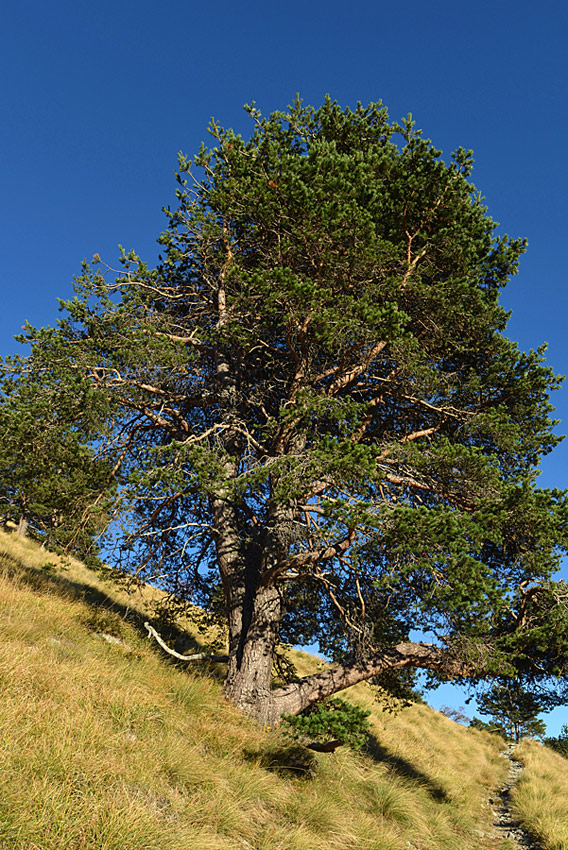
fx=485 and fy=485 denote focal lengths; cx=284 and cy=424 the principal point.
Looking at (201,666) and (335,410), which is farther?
(201,666)

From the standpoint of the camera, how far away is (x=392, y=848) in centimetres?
586

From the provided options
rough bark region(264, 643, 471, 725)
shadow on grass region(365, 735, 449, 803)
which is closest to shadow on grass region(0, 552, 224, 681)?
rough bark region(264, 643, 471, 725)

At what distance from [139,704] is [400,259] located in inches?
348

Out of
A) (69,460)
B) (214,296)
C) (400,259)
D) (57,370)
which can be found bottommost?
(69,460)

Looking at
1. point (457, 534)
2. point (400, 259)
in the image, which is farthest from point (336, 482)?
point (400, 259)

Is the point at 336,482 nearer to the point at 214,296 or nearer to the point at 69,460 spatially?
the point at 69,460

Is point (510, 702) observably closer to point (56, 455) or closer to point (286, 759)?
point (286, 759)

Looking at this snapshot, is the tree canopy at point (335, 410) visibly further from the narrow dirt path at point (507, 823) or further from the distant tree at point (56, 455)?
the narrow dirt path at point (507, 823)

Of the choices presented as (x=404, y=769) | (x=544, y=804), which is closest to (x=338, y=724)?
(x=404, y=769)

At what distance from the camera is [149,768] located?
4762 millimetres

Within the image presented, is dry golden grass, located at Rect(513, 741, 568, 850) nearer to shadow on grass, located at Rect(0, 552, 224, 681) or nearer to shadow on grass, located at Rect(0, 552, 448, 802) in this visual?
shadow on grass, located at Rect(0, 552, 448, 802)

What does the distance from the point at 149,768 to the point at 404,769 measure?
28.0 feet

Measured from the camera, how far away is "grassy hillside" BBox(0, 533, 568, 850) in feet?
12.4

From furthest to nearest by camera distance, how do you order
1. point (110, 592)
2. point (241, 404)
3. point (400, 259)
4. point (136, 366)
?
1. point (110, 592)
2. point (241, 404)
3. point (400, 259)
4. point (136, 366)
